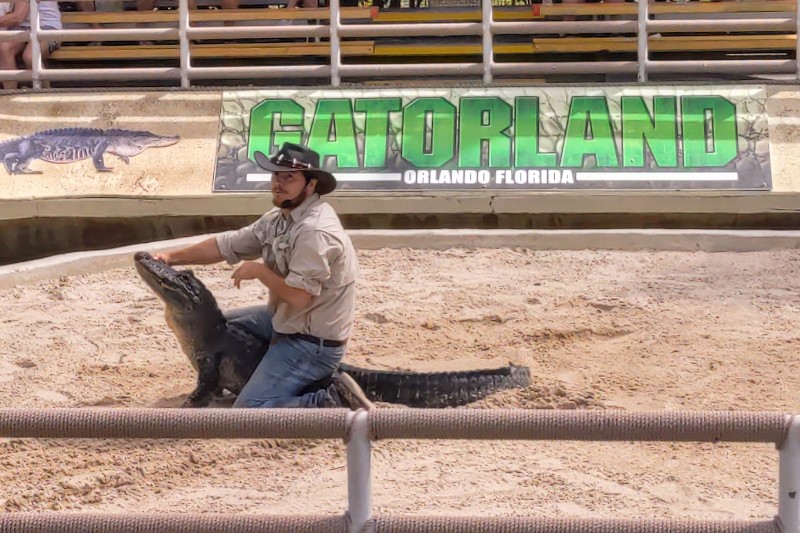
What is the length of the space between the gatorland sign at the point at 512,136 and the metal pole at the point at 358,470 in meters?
6.71

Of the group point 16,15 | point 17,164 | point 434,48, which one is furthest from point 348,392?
point 16,15

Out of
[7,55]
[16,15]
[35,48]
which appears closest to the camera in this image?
[35,48]

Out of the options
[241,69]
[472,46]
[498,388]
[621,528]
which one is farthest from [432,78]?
[621,528]

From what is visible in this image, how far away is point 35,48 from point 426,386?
21.6ft

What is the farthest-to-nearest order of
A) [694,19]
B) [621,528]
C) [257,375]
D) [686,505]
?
[694,19] → [257,375] → [686,505] → [621,528]

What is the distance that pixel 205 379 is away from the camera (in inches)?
216

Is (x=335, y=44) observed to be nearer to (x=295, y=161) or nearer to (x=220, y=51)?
(x=220, y=51)

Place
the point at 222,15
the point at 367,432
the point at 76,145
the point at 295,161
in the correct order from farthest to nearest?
the point at 222,15 → the point at 76,145 → the point at 295,161 → the point at 367,432

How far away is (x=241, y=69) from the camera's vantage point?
10.7 m

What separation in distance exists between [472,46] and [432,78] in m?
0.61

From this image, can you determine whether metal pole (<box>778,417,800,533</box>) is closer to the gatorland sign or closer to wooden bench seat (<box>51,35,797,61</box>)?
the gatorland sign

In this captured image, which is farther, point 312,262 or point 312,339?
point 312,339

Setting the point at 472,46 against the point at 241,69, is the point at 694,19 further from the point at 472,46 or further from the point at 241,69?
the point at 241,69

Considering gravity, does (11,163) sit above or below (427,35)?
below
